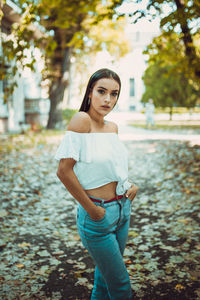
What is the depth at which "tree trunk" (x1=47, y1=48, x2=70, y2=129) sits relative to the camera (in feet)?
67.2

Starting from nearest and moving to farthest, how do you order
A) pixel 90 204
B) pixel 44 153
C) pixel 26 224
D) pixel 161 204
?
pixel 90 204 → pixel 26 224 → pixel 161 204 → pixel 44 153

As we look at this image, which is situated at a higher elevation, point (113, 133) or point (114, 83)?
point (114, 83)

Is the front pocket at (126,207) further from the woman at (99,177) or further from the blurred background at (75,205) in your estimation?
the blurred background at (75,205)

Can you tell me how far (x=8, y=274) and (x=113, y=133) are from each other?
2463mm

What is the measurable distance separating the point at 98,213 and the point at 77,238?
119 inches

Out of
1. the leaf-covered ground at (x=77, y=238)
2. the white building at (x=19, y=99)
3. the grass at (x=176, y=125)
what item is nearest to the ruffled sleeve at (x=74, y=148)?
the leaf-covered ground at (x=77, y=238)

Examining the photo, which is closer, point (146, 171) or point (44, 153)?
point (146, 171)

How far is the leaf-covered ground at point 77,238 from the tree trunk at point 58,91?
11839 mm

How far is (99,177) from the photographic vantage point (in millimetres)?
2123

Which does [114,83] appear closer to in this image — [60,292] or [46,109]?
[60,292]

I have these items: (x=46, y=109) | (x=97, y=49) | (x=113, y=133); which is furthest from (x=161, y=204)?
(x=46, y=109)

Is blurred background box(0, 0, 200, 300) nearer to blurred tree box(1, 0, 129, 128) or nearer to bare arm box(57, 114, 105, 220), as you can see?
blurred tree box(1, 0, 129, 128)

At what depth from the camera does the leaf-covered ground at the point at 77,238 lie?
3.49 metres

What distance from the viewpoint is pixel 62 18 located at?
8.82 meters
